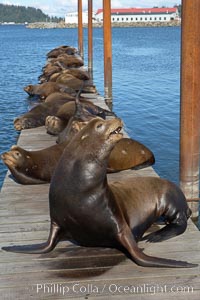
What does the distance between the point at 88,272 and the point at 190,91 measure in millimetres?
2494

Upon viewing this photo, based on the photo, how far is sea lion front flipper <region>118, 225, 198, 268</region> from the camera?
4.18 metres

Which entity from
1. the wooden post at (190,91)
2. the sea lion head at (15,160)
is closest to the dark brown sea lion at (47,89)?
the sea lion head at (15,160)

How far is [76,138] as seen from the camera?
4.53m

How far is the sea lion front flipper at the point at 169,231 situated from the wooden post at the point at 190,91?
113 cm

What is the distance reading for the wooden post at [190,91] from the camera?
565cm

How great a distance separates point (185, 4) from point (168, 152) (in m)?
6.43

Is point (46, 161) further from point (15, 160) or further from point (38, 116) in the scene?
point (38, 116)

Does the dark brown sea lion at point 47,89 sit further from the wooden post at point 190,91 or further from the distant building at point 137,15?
the distant building at point 137,15

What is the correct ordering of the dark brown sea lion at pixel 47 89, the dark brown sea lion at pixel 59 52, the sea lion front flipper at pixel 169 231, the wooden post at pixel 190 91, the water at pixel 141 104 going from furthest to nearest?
the dark brown sea lion at pixel 59 52 < the dark brown sea lion at pixel 47 89 < the water at pixel 141 104 < the wooden post at pixel 190 91 < the sea lion front flipper at pixel 169 231

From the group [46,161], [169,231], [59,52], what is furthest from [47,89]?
[59,52]

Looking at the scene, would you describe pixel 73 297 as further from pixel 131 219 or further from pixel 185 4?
pixel 185 4

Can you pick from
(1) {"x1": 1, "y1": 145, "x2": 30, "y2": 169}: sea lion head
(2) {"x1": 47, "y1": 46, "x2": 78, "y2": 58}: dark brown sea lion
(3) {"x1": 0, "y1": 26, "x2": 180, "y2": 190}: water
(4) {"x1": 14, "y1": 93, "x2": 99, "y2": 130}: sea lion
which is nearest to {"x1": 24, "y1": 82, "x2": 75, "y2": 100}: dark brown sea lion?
(3) {"x1": 0, "y1": 26, "x2": 180, "y2": 190}: water

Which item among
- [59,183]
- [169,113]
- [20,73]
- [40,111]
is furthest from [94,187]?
[20,73]

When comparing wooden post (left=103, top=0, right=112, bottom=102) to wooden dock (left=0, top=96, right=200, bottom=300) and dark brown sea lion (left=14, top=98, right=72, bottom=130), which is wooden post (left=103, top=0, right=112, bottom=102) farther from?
wooden dock (left=0, top=96, right=200, bottom=300)
